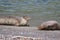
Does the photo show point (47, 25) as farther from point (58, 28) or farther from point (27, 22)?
point (27, 22)

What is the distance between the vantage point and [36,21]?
11477 millimetres

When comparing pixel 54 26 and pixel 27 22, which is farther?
pixel 27 22

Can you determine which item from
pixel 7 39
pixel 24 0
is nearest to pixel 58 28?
pixel 7 39

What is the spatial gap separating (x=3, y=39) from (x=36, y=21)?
19.8ft

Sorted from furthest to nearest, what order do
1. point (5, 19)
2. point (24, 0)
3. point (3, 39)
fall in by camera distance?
point (24, 0) → point (5, 19) → point (3, 39)

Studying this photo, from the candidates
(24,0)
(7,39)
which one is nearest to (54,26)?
(7,39)

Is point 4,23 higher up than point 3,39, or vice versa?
point 3,39

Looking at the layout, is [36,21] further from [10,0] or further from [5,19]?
[10,0]

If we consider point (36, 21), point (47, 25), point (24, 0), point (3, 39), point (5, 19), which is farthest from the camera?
point (24, 0)

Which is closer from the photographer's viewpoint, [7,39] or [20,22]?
[7,39]

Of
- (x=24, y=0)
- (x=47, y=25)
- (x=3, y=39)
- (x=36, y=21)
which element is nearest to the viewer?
(x=3, y=39)

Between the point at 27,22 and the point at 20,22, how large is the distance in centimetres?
29

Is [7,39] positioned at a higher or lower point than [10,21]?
higher

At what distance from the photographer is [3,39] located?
5.49m
